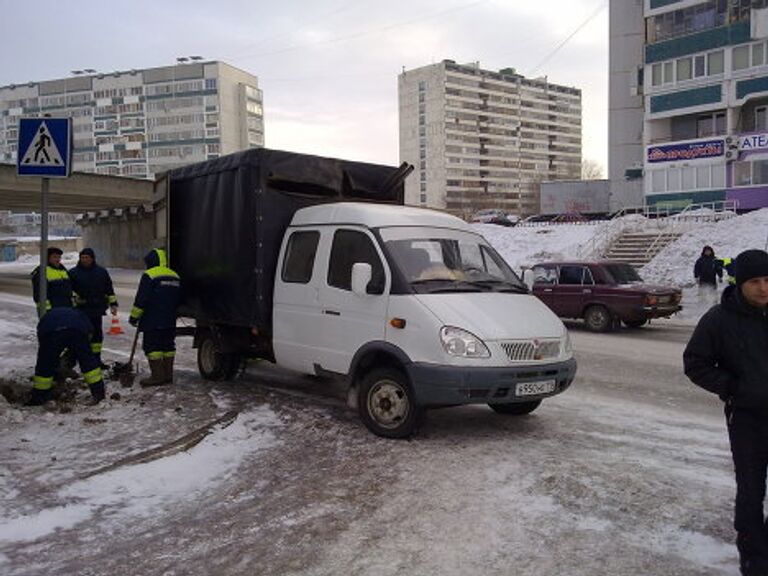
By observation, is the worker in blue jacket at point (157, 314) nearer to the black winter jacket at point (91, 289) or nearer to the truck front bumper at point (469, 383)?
the black winter jacket at point (91, 289)

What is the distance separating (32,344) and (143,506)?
820 cm

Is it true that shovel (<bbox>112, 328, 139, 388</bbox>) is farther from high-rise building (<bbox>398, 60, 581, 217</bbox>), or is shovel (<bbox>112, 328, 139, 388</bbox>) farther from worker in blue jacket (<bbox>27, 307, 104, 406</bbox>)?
high-rise building (<bbox>398, 60, 581, 217</bbox>)

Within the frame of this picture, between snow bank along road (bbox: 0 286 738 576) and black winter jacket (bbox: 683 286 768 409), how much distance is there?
1104mm

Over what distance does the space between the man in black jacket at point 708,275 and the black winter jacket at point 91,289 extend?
14475 mm

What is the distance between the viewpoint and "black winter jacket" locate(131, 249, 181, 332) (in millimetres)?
8375

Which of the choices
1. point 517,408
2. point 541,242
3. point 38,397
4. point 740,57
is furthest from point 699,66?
point 38,397

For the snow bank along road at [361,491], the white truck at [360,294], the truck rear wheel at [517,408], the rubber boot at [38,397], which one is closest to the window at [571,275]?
the snow bank along road at [361,491]

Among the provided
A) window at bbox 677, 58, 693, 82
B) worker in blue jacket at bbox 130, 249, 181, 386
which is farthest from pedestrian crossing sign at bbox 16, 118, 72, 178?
window at bbox 677, 58, 693, 82

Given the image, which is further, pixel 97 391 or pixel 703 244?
pixel 703 244

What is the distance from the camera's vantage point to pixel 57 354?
740 centimetres

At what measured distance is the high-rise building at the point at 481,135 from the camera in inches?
5517

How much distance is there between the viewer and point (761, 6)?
41844 millimetres

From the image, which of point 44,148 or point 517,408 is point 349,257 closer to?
point 517,408

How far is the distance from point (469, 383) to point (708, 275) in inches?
559
